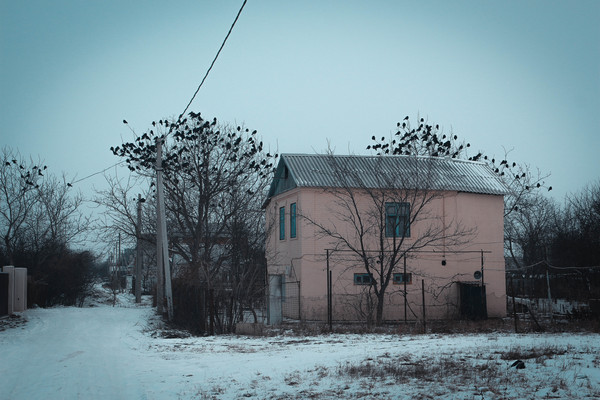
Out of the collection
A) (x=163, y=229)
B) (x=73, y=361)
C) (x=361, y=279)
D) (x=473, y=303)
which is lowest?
(x=73, y=361)

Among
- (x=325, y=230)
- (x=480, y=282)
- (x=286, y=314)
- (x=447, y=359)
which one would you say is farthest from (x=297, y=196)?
(x=447, y=359)

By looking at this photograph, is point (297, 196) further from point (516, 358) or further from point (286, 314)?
point (516, 358)

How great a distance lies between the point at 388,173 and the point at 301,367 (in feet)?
52.8

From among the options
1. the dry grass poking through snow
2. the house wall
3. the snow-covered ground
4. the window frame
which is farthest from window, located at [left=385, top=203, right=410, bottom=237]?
the dry grass poking through snow

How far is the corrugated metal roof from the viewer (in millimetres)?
24828

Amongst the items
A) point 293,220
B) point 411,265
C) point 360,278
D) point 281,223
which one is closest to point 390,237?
point 411,265

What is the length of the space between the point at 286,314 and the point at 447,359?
1545cm

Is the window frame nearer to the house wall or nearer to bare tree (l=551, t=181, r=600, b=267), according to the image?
the house wall

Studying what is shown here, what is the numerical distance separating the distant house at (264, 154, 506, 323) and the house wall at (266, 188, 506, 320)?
0.14 feet

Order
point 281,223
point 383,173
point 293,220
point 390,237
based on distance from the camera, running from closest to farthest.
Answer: point 383,173
point 390,237
point 293,220
point 281,223

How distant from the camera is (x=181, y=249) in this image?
97.8 feet

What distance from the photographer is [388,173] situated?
2595 centimetres

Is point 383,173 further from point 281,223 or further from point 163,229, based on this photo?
point 163,229

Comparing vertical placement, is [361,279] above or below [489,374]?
above
